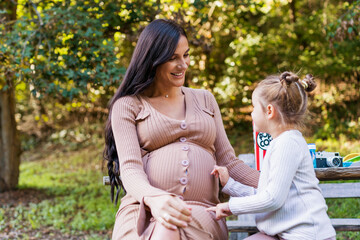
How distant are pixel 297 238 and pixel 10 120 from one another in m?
5.22

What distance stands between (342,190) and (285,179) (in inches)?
62.5

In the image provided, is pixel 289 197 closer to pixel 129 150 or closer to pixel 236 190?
pixel 236 190

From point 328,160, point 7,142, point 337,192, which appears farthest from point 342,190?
point 7,142

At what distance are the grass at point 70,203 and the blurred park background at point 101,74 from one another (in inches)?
0.7

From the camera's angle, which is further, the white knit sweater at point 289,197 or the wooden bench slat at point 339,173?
the wooden bench slat at point 339,173

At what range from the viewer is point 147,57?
2.35 metres

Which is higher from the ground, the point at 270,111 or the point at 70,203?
the point at 270,111

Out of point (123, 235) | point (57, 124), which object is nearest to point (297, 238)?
point (123, 235)

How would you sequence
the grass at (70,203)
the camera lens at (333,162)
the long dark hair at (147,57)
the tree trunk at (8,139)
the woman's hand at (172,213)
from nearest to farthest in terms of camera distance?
1. the woman's hand at (172,213)
2. the long dark hair at (147,57)
3. the camera lens at (333,162)
4. the grass at (70,203)
5. the tree trunk at (8,139)

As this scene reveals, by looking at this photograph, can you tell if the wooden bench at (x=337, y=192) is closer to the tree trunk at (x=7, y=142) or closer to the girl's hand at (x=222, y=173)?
the girl's hand at (x=222, y=173)

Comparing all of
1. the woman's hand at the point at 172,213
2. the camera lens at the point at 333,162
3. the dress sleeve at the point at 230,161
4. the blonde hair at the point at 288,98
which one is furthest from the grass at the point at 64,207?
the blonde hair at the point at 288,98

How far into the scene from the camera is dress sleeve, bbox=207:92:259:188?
2.44 m

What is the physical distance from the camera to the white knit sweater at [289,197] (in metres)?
1.87

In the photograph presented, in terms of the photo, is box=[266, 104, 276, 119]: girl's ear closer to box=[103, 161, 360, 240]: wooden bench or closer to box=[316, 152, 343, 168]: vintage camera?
box=[103, 161, 360, 240]: wooden bench
